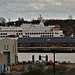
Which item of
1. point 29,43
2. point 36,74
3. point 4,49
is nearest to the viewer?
point 36,74

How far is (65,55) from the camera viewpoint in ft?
135

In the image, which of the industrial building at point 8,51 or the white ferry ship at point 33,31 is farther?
the white ferry ship at point 33,31

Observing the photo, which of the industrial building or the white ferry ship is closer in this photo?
the industrial building

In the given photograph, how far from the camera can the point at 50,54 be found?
41.7 metres

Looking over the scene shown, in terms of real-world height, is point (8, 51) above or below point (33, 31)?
below

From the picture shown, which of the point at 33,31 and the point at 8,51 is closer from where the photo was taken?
the point at 8,51

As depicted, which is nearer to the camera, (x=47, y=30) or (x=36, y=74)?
(x=36, y=74)

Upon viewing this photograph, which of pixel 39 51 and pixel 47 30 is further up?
pixel 47 30

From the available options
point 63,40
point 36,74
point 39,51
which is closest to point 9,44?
point 36,74

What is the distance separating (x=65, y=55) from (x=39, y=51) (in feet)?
17.2

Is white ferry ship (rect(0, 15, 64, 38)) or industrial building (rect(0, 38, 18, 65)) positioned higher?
white ferry ship (rect(0, 15, 64, 38))

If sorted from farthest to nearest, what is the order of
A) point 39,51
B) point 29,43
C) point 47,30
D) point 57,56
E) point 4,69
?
1. point 47,30
2. point 29,43
3. point 39,51
4. point 57,56
5. point 4,69

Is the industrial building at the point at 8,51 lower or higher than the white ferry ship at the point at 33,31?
lower

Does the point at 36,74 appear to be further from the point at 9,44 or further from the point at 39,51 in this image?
the point at 39,51
